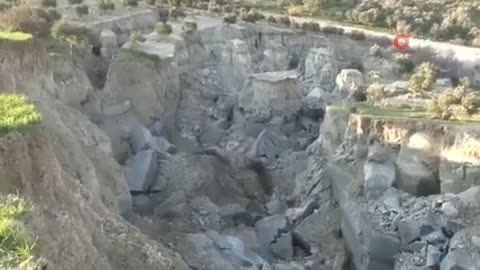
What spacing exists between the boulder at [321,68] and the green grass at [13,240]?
2410 cm

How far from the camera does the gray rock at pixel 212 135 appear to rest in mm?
28725

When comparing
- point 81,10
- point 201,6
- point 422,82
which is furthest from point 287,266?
point 201,6

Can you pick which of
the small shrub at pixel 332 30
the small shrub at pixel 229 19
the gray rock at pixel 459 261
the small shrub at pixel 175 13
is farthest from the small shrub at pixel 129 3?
the gray rock at pixel 459 261

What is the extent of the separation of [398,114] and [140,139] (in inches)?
306

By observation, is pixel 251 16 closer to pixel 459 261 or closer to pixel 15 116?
pixel 459 261

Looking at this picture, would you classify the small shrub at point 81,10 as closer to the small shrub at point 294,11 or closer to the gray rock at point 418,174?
the small shrub at point 294,11

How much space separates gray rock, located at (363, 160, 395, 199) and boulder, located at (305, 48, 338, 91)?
37.5ft

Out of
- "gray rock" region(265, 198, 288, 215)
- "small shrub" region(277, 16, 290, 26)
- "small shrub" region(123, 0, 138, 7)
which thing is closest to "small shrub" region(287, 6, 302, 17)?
"small shrub" region(277, 16, 290, 26)

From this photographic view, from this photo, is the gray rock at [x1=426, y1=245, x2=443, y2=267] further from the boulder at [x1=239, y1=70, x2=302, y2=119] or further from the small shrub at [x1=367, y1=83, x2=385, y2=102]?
the boulder at [x1=239, y1=70, x2=302, y2=119]

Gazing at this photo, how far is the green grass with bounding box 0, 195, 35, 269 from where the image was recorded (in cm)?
742

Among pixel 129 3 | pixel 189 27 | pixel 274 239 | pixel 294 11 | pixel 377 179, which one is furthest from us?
pixel 294 11

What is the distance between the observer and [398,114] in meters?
22.6


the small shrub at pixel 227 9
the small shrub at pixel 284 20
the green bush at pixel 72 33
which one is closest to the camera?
the green bush at pixel 72 33

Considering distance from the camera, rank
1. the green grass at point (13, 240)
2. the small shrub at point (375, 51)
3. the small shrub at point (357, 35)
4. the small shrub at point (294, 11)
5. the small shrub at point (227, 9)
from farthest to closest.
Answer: the small shrub at point (294, 11) < the small shrub at point (227, 9) < the small shrub at point (357, 35) < the small shrub at point (375, 51) < the green grass at point (13, 240)
